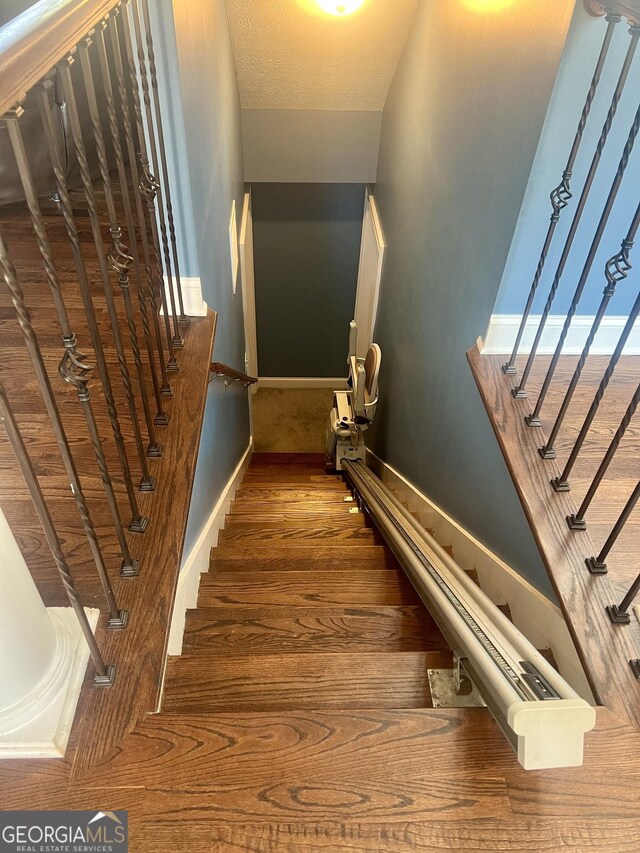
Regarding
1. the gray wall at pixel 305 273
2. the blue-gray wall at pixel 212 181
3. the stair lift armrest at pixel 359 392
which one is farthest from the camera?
the gray wall at pixel 305 273

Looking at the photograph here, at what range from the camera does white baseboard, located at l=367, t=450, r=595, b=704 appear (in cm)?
131

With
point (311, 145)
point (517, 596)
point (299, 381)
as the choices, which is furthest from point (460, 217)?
point (299, 381)

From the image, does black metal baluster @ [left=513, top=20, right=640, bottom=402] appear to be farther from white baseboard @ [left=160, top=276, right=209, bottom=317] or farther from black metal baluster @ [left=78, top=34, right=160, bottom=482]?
white baseboard @ [left=160, top=276, right=209, bottom=317]

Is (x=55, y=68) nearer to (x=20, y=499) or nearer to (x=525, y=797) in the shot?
(x=20, y=499)

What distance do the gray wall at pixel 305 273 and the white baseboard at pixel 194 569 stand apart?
3.02 metres

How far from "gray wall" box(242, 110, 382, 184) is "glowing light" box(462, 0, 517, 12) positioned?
216 cm

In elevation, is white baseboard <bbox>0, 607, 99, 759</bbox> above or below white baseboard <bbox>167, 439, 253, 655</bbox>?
above

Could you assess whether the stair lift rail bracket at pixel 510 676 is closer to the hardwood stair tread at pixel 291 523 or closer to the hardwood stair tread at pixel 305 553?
the hardwood stair tread at pixel 305 553

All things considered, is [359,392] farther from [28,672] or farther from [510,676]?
[28,672]

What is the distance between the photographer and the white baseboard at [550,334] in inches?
68.5

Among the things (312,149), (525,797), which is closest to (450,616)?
(525,797)

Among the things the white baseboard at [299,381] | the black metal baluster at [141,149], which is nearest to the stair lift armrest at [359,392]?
the black metal baluster at [141,149]

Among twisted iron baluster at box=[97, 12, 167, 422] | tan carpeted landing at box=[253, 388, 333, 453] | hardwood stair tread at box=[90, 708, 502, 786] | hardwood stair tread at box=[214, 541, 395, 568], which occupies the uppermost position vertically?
twisted iron baluster at box=[97, 12, 167, 422]

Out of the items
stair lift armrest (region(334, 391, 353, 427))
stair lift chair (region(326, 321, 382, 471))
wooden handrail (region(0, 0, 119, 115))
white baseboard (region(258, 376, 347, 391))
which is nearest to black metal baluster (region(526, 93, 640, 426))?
wooden handrail (region(0, 0, 119, 115))
